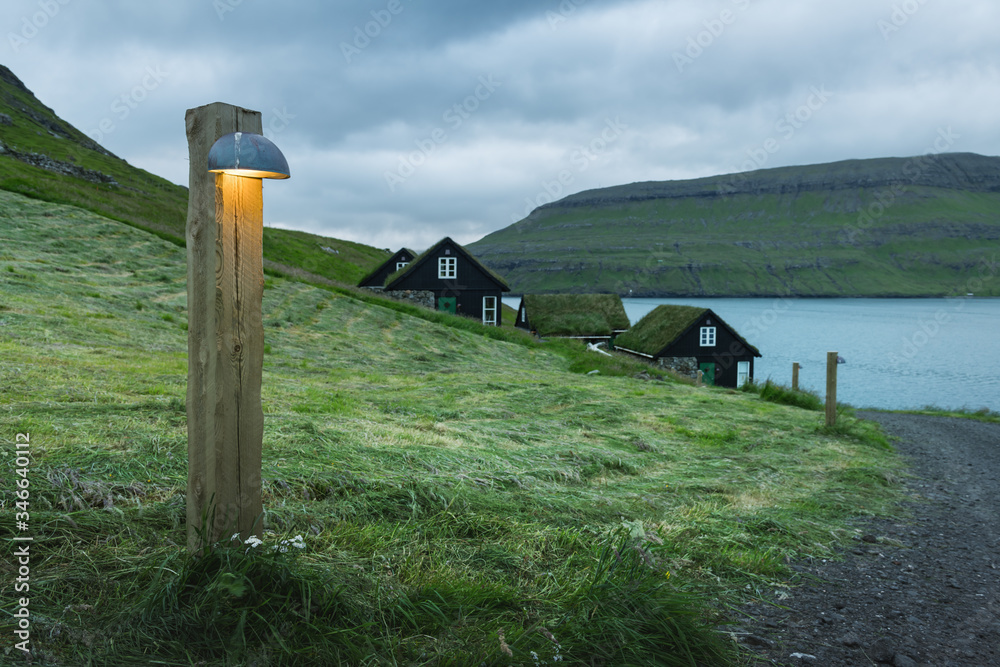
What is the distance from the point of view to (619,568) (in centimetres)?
391

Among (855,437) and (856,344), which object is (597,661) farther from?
(856,344)

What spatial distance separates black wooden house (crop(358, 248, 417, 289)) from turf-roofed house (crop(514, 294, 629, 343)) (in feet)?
35.2

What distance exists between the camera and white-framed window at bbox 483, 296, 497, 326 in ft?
136

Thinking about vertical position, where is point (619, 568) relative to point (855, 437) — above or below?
above

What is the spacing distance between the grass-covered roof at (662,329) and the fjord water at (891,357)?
727 centimetres

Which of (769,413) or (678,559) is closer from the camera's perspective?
(678,559)

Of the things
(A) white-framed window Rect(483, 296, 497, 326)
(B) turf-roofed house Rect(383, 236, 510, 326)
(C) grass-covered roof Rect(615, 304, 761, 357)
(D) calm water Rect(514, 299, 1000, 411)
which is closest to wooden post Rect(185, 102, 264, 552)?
(C) grass-covered roof Rect(615, 304, 761, 357)

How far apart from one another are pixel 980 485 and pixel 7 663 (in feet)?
38.2

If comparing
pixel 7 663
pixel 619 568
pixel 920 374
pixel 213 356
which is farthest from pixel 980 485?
pixel 920 374

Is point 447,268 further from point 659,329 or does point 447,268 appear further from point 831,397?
point 831,397

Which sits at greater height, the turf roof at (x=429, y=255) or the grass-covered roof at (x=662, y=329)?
the turf roof at (x=429, y=255)

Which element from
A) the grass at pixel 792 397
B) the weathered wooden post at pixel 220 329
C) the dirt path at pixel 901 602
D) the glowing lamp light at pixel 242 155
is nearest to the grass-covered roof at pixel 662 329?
the grass at pixel 792 397

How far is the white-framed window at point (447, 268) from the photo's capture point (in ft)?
132

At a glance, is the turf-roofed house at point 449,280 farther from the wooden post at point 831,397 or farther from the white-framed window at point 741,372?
the wooden post at point 831,397
